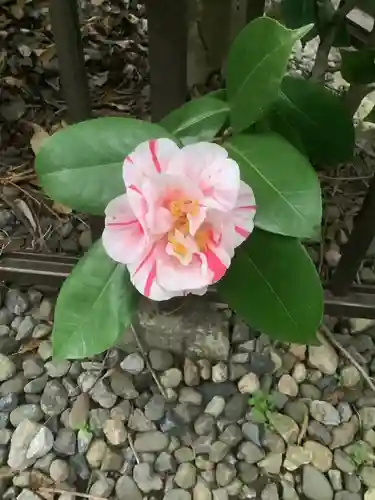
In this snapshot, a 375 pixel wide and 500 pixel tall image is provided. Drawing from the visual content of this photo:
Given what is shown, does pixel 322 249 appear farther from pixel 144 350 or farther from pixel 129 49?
pixel 129 49

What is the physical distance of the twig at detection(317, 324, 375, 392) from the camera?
1.02 metres

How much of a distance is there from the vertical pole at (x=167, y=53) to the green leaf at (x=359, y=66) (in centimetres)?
20

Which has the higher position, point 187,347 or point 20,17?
point 20,17

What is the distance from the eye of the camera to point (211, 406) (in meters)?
0.99

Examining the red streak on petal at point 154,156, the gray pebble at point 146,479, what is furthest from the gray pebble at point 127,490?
the red streak on petal at point 154,156

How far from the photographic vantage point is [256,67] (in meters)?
0.52

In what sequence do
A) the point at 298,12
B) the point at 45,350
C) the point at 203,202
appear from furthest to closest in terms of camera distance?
the point at 45,350
the point at 298,12
the point at 203,202

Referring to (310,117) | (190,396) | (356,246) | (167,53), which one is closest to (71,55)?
(167,53)

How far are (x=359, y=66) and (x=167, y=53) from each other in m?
0.24

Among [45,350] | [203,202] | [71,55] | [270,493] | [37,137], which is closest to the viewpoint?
[203,202]

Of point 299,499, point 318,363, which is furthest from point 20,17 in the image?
point 299,499

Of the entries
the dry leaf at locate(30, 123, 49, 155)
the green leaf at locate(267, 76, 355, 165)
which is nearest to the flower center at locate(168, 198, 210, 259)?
the green leaf at locate(267, 76, 355, 165)

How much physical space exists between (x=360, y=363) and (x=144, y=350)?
12.7 inches

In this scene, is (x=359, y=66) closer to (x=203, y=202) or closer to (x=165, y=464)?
(x=203, y=202)
